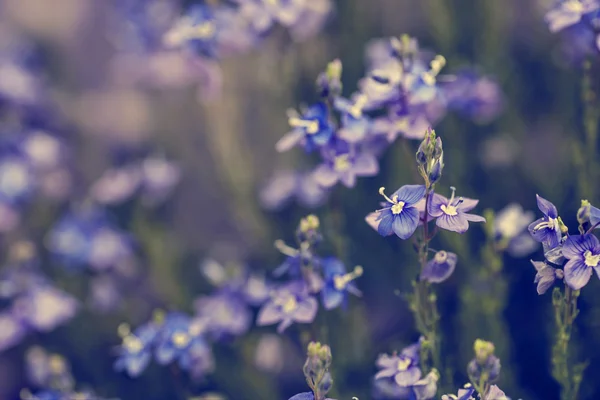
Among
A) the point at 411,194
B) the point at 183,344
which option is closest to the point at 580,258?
the point at 411,194

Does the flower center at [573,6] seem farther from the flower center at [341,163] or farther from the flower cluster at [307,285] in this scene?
the flower cluster at [307,285]

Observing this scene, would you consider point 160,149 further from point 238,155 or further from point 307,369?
point 307,369

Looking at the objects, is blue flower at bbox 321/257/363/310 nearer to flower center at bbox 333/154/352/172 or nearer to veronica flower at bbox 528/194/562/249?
flower center at bbox 333/154/352/172

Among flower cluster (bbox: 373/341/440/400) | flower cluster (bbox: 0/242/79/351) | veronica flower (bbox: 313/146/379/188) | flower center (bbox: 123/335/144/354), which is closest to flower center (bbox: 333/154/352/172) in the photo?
veronica flower (bbox: 313/146/379/188)

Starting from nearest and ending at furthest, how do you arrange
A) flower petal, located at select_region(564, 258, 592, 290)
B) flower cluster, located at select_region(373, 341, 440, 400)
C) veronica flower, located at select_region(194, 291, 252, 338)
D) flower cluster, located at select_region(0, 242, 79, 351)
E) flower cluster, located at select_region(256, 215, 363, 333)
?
flower petal, located at select_region(564, 258, 592, 290) < flower cluster, located at select_region(373, 341, 440, 400) < flower cluster, located at select_region(256, 215, 363, 333) < veronica flower, located at select_region(194, 291, 252, 338) < flower cluster, located at select_region(0, 242, 79, 351)

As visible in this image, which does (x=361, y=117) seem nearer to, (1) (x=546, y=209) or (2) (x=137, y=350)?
(1) (x=546, y=209)

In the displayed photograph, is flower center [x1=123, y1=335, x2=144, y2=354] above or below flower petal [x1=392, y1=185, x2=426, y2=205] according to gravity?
below

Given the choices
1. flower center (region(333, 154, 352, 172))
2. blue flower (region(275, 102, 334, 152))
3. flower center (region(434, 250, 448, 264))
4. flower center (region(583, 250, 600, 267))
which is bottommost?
flower center (region(583, 250, 600, 267))
